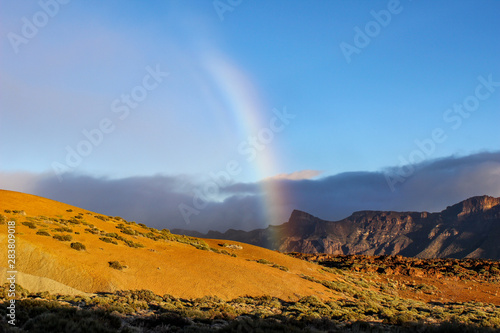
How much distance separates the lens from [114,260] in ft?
85.7

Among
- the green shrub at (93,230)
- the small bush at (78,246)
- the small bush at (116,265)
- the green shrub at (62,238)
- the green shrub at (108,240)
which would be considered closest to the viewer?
the small bush at (116,265)

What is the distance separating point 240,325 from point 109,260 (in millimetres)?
15885

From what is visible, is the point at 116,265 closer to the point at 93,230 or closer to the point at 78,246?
the point at 78,246

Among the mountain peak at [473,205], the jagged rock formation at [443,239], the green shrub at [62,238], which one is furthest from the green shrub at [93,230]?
the mountain peak at [473,205]

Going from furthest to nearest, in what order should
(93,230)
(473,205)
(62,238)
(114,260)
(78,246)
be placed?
(473,205) → (93,230) → (62,238) → (78,246) → (114,260)

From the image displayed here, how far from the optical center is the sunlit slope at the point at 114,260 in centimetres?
2220

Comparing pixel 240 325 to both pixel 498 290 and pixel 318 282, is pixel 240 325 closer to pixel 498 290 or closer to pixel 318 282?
pixel 318 282

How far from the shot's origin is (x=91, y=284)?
21625 millimetres

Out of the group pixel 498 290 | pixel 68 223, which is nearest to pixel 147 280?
pixel 68 223

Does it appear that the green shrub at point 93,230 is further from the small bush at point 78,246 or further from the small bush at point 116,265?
the small bush at point 116,265

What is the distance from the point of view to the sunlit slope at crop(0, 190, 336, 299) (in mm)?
22203

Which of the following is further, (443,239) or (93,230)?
(443,239)

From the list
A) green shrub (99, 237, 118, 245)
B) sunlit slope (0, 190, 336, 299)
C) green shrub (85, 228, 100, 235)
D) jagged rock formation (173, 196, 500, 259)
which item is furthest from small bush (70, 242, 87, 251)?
jagged rock formation (173, 196, 500, 259)

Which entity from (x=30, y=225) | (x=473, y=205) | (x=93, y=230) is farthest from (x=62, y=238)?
(x=473, y=205)
